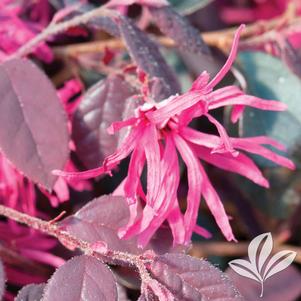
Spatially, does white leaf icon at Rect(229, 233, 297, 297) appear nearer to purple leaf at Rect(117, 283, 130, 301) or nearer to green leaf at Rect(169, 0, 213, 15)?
purple leaf at Rect(117, 283, 130, 301)

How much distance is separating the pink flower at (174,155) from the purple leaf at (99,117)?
0.30 ft

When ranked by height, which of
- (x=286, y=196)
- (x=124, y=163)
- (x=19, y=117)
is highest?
(x=19, y=117)

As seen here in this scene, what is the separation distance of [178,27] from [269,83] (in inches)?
7.6

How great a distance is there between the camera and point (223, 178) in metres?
0.95

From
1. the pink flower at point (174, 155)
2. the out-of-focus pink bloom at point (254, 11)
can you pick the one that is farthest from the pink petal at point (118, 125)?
the out-of-focus pink bloom at point (254, 11)

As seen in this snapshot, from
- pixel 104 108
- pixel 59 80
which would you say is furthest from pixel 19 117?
pixel 59 80

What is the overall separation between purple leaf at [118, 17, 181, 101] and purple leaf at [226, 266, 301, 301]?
0.20 m

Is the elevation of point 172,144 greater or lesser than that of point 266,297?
greater

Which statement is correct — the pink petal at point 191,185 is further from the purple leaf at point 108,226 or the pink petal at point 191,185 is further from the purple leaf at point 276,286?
the purple leaf at point 276,286

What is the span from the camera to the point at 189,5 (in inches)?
34.9

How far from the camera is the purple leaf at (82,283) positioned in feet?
1.61

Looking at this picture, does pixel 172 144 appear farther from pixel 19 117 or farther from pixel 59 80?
pixel 59 80

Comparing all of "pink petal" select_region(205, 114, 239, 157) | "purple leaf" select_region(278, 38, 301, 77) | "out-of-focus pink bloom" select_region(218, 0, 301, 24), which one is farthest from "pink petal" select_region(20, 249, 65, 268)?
"out-of-focus pink bloom" select_region(218, 0, 301, 24)

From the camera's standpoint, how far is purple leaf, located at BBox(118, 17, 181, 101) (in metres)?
0.64
